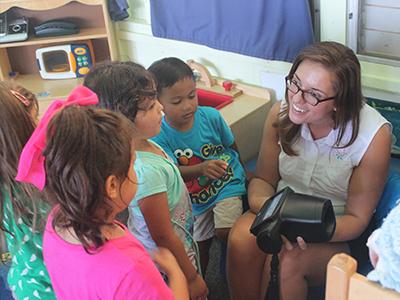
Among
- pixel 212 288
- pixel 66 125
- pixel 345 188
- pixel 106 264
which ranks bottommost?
pixel 212 288

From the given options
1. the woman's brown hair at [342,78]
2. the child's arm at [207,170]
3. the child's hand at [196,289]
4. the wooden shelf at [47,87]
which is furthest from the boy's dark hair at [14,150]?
the wooden shelf at [47,87]

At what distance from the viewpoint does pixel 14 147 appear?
1.08m

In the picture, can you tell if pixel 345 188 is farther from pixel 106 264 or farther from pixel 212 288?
pixel 106 264

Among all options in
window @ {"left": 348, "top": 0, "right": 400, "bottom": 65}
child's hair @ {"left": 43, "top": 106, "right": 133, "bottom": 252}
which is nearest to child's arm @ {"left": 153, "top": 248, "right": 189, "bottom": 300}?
child's hair @ {"left": 43, "top": 106, "right": 133, "bottom": 252}

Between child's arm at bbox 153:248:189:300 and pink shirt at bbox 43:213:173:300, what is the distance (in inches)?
5.4

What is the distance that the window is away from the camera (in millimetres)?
1696

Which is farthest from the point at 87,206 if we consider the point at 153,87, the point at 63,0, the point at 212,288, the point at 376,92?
the point at 63,0

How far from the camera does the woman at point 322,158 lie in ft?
4.71

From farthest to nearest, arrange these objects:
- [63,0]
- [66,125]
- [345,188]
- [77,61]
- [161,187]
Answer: [77,61]
[63,0]
[345,188]
[161,187]
[66,125]

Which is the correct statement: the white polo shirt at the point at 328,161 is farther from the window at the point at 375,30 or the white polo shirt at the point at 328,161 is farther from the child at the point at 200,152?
the window at the point at 375,30

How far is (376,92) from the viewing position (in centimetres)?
182

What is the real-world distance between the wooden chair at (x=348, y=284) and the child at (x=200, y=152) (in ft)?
2.46

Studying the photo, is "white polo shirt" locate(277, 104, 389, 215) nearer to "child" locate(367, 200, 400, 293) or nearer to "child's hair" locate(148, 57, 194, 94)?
"child's hair" locate(148, 57, 194, 94)

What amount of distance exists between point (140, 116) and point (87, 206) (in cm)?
37
